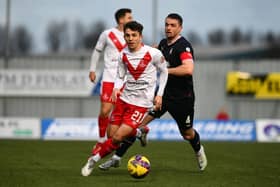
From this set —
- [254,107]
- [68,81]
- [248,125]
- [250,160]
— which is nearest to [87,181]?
[250,160]

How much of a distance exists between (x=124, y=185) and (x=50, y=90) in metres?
29.5

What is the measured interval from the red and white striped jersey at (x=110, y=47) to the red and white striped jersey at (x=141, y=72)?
3517mm

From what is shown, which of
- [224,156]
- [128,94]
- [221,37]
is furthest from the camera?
[221,37]

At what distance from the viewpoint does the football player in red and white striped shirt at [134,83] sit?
11.1 meters

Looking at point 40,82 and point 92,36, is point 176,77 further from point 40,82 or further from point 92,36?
point 92,36

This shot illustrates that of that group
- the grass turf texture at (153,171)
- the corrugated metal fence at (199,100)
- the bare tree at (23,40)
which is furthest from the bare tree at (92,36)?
the grass turf texture at (153,171)

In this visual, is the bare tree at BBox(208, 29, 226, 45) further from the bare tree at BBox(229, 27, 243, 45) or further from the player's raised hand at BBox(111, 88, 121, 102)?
the player's raised hand at BBox(111, 88, 121, 102)

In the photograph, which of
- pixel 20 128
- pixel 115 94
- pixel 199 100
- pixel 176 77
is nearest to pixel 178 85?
pixel 176 77

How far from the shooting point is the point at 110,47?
49.3ft

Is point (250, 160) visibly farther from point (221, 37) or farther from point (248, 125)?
point (221, 37)

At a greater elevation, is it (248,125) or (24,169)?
(24,169)

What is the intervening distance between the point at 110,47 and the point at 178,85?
118 inches

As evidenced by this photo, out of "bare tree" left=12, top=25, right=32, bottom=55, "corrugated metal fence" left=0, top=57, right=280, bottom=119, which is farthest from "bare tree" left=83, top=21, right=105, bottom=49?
"corrugated metal fence" left=0, top=57, right=280, bottom=119

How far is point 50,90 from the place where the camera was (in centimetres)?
3919
